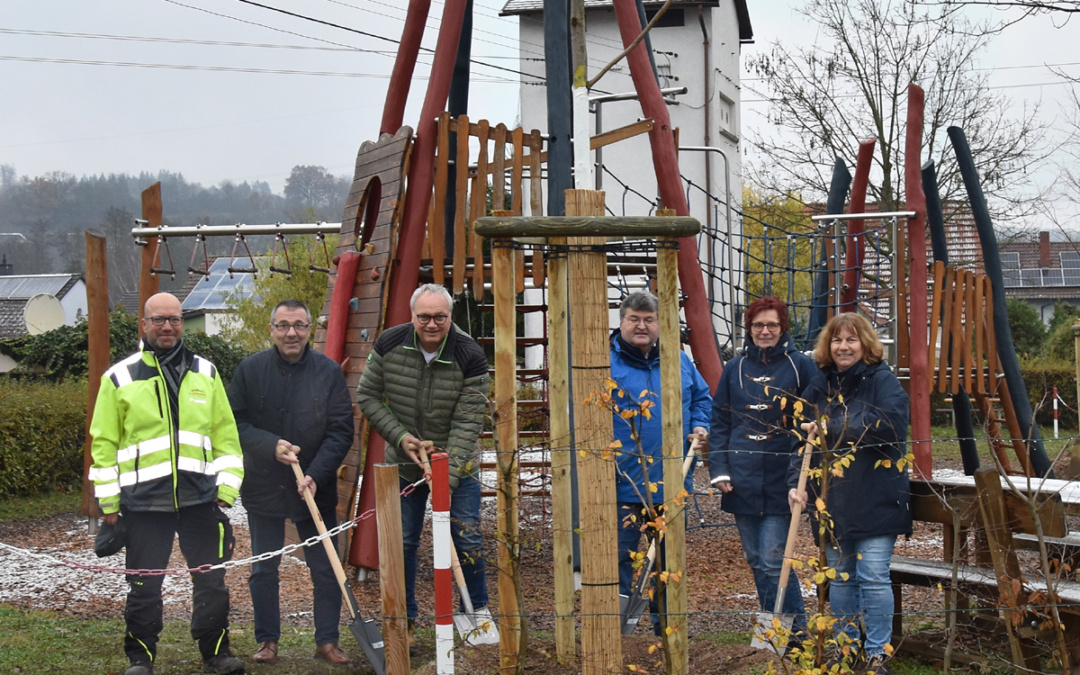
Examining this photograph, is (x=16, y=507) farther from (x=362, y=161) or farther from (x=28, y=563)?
(x=362, y=161)

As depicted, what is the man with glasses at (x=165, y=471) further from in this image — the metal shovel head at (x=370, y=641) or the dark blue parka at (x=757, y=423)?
the dark blue parka at (x=757, y=423)

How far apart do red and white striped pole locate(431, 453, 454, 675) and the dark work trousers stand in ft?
→ 5.54

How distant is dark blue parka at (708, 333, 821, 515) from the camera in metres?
Answer: 4.70

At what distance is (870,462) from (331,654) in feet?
8.62

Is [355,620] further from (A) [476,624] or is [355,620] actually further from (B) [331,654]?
(A) [476,624]

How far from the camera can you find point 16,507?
439 inches

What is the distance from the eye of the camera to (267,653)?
5.04 m

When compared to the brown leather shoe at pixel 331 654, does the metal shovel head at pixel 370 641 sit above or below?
above

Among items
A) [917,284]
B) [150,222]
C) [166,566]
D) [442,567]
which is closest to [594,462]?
[442,567]

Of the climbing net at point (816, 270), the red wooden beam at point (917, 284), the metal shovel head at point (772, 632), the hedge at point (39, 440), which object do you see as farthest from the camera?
the hedge at point (39, 440)

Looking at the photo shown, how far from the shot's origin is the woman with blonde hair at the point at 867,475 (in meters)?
4.41

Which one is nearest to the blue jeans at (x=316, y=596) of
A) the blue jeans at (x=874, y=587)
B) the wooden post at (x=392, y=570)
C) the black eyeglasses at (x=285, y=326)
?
the black eyeglasses at (x=285, y=326)

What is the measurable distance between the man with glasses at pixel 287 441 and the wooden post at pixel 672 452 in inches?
79.2

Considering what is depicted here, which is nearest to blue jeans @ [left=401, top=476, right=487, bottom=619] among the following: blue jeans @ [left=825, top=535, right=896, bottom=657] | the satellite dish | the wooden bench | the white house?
blue jeans @ [left=825, top=535, right=896, bottom=657]
